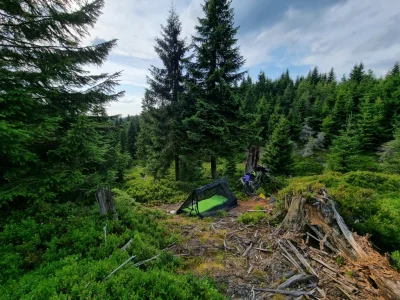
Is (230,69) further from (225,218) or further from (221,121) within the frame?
(225,218)

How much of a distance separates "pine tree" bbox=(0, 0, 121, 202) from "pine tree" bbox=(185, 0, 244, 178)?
22.2ft

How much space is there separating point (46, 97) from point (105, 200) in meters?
Result: 3.31

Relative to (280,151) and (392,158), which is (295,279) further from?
(392,158)

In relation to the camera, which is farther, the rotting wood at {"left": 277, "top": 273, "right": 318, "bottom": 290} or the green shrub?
the green shrub

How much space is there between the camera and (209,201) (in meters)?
9.31

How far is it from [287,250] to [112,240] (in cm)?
432

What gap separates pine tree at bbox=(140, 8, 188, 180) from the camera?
1417cm

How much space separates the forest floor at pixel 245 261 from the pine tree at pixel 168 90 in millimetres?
8081

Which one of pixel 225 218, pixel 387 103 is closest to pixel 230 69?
pixel 225 218

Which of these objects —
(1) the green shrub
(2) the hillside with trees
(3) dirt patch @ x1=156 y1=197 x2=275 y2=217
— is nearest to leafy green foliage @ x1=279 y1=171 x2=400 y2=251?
(2) the hillside with trees

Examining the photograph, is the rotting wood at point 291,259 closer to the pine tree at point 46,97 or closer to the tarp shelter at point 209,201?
the tarp shelter at point 209,201

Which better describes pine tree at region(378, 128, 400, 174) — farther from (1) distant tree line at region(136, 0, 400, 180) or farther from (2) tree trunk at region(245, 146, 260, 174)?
(2) tree trunk at region(245, 146, 260, 174)

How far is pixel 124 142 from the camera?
48938mm

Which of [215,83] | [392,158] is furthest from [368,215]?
[392,158]
